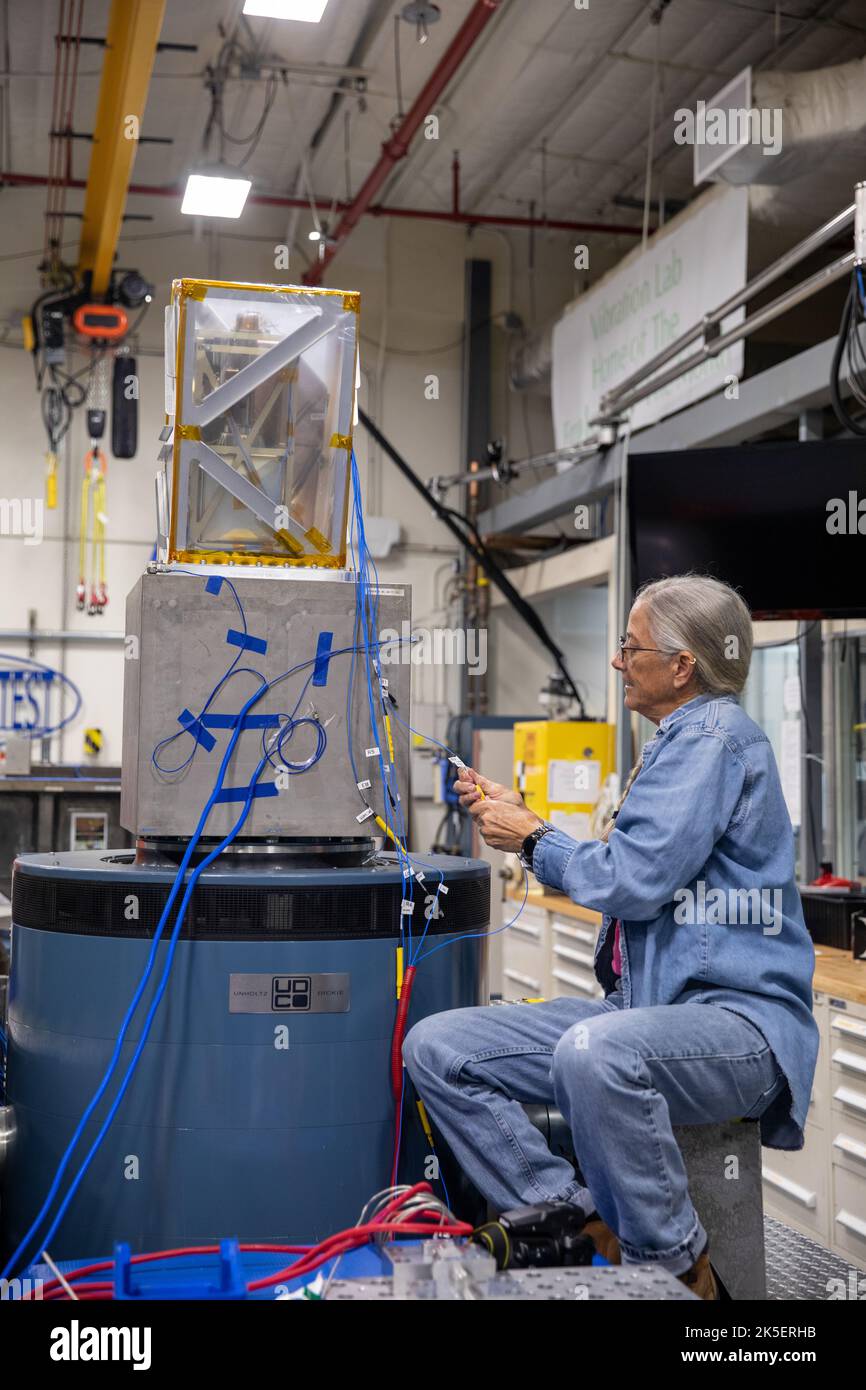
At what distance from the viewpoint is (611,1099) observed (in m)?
1.85

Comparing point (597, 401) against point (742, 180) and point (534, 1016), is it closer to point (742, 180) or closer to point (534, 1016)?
point (742, 180)

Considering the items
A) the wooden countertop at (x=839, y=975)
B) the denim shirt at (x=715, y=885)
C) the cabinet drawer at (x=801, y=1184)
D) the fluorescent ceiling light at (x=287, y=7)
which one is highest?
the fluorescent ceiling light at (x=287, y=7)

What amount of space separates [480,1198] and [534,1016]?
1.22 ft

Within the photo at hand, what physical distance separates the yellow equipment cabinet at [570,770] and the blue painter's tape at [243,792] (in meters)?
3.23

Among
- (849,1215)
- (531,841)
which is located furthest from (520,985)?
(531,841)

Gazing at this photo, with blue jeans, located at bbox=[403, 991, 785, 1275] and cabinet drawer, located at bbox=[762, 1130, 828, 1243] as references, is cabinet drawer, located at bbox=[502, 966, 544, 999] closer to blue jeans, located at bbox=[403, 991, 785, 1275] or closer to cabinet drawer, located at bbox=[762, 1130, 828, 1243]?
cabinet drawer, located at bbox=[762, 1130, 828, 1243]

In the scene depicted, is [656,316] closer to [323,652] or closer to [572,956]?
[572,956]

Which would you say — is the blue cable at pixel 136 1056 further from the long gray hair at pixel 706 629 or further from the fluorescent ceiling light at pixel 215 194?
→ the fluorescent ceiling light at pixel 215 194

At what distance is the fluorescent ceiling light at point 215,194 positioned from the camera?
17.2 ft

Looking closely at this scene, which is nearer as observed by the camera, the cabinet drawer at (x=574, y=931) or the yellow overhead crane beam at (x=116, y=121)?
the yellow overhead crane beam at (x=116, y=121)

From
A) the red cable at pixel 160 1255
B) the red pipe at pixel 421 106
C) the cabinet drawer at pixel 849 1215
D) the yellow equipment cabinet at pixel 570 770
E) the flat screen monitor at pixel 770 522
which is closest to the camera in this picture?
the red cable at pixel 160 1255

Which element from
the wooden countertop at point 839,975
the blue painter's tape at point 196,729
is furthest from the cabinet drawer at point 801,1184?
the blue painter's tape at point 196,729

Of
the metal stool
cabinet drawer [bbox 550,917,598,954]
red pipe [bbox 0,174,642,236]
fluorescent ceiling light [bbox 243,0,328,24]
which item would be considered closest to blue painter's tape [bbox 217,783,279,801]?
the metal stool

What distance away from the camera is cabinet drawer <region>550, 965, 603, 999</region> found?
4.60m
